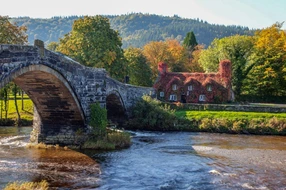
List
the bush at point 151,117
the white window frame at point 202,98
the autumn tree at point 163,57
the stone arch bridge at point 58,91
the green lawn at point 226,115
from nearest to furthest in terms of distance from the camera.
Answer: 1. the stone arch bridge at point 58,91
2. the bush at point 151,117
3. the green lawn at point 226,115
4. the white window frame at point 202,98
5. the autumn tree at point 163,57

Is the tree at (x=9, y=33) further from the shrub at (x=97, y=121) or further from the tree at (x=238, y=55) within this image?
the tree at (x=238, y=55)

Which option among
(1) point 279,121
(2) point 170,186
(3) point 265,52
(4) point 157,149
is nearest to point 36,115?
(4) point 157,149

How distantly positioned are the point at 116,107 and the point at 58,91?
45.4 ft

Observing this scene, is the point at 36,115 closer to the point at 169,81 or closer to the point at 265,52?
the point at 169,81

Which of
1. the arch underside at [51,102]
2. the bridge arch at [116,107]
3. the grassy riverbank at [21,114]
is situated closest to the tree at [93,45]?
the bridge arch at [116,107]

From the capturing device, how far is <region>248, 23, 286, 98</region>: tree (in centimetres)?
5650

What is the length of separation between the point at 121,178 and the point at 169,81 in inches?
1368

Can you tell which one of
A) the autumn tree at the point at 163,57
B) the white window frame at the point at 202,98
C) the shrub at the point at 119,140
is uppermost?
the autumn tree at the point at 163,57

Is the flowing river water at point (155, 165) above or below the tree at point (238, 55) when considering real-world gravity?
below

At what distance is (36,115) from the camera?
2795 centimetres

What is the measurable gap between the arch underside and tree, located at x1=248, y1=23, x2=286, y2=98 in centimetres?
3735

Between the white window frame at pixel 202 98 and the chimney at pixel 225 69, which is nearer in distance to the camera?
the chimney at pixel 225 69

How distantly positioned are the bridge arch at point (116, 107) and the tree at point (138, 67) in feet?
61.3

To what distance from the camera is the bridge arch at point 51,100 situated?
23.1 metres
